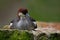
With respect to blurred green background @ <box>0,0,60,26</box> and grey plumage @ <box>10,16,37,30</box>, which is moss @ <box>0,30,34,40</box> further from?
blurred green background @ <box>0,0,60,26</box>

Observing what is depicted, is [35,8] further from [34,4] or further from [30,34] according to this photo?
[30,34]

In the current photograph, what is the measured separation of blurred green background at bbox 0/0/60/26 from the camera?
1180 cm

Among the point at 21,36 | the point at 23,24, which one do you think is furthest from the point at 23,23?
the point at 21,36

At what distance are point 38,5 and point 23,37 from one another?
8.06 m

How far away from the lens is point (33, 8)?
1245 cm

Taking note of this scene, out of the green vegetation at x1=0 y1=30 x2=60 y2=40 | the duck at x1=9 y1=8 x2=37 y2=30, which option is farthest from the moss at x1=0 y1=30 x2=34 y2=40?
the duck at x1=9 y1=8 x2=37 y2=30

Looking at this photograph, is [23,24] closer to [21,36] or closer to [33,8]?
[21,36]

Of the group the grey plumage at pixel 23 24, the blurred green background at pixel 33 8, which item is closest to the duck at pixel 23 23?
the grey plumage at pixel 23 24

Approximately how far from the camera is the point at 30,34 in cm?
483

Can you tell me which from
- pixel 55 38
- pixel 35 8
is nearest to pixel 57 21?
pixel 35 8

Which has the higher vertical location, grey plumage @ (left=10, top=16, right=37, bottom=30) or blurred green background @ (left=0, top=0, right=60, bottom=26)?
grey plumage @ (left=10, top=16, right=37, bottom=30)

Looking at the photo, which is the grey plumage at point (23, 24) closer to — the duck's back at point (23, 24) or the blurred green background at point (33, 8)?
the duck's back at point (23, 24)

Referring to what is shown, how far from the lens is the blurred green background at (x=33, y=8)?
11.8 m

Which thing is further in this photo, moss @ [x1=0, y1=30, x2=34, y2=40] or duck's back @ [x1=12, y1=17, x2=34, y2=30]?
duck's back @ [x1=12, y1=17, x2=34, y2=30]
